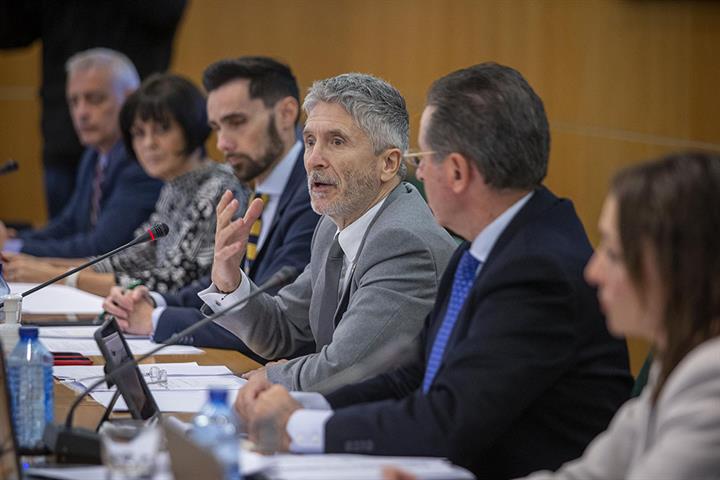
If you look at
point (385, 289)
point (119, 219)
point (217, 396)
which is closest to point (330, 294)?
point (385, 289)

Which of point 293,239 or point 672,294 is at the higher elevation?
point 672,294

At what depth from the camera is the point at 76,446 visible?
1.86 metres

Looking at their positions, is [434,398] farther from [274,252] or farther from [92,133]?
[92,133]

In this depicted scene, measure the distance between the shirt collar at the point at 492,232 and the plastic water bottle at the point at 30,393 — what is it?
761mm

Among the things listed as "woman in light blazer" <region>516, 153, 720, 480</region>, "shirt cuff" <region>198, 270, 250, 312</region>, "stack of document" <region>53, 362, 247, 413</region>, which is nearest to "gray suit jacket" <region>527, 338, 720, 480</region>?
"woman in light blazer" <region>516, 153, 720, 480</region>

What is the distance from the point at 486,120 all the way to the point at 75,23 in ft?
14.7

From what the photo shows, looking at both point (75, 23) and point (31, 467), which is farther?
point (75, 23)

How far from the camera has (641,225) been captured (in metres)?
1.44

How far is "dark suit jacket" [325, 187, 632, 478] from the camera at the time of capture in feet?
6.01

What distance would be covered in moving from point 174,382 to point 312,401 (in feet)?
1.88

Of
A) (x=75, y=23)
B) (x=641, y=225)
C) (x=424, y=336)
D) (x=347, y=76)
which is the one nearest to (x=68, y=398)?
(x=424, y=336)

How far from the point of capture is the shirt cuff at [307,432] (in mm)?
1865

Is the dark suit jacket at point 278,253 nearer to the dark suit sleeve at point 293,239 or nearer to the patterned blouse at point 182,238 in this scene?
the dark suit sleeve at point 293,239

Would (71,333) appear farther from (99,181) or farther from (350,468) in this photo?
(99,181)
